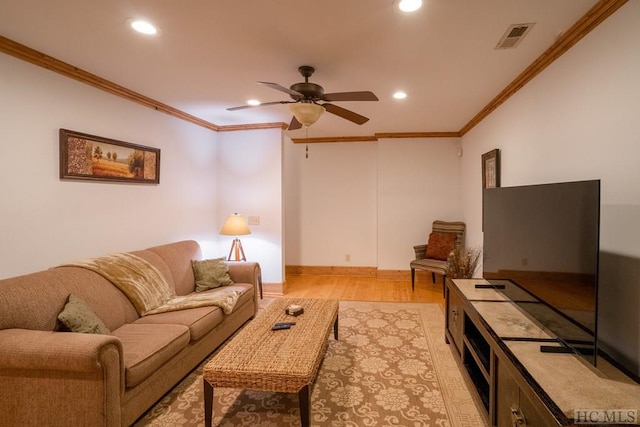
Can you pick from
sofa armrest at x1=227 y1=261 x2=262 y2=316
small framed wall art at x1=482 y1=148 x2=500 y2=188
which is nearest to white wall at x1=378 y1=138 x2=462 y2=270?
small framed wall art at x1=482 y1=148 x2=500 y2=188

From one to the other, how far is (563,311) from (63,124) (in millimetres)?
3765

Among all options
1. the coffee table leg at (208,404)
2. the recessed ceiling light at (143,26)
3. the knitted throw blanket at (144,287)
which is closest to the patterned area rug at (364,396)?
the coffee table leg at (208,404)

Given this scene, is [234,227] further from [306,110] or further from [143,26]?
[143,26]

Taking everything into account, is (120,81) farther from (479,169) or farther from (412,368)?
(479,169)

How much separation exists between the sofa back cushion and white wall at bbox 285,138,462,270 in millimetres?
2674

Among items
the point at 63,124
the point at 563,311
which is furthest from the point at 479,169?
the point at 63,124

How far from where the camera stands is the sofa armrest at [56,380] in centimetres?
166

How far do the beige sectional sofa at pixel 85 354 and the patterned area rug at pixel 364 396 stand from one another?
243 mm

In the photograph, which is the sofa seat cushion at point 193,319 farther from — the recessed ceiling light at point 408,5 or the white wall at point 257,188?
the recessed ceiling light at point 408,5

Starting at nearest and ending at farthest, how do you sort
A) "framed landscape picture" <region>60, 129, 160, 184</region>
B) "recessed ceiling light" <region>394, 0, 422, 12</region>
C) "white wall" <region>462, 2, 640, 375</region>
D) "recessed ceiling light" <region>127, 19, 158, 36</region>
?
1. "white wall" <region>462, 2, 640, 375</region>
2. "recessed ceiling light" <region>394, 0, 422, 12</region>
3. "recessed ceiling light" <region>127, 19, 158, 36</region>
4. "framed landscape picture" <region>60, 129, 160, 184</region>

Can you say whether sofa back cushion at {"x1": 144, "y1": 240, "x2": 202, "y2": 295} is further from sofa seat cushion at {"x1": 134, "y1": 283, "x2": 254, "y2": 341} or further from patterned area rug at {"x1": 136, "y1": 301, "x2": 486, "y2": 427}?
patterned area rug at {"x1": 136, "y1": 301, "x2": 486, "y2": 427}

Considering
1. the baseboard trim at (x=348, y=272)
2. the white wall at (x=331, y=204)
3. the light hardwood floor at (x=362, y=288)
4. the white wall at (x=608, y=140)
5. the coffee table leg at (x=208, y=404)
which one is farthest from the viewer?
the white wall at (x=331, y=204)

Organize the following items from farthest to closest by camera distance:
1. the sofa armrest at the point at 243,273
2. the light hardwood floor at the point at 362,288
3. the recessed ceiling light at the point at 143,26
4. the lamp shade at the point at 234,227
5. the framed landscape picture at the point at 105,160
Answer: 1. the light hardwood floor at the point at 362,288
2. the lamp shade at the point at 234,227
3. the sofa armrest at the point at 243,273
4. the framed landscape picture at the point at 105,160
5. the recessed ceiling light at the point at 143,26

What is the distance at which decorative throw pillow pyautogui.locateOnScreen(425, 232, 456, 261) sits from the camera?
484 cm
